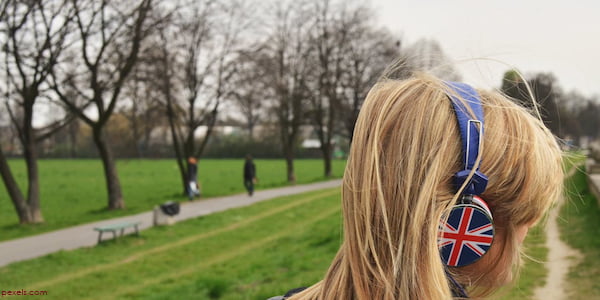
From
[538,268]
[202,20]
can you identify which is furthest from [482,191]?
[202,20]

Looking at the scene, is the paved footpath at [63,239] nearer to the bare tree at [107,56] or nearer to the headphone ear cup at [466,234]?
the bare tree at [107,56]

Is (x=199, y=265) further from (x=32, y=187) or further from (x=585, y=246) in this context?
(x=32, y=187)

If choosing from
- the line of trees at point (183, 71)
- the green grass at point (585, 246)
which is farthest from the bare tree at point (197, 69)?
the green grass at point (585, 246)

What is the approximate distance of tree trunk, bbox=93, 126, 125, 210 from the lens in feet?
57.9

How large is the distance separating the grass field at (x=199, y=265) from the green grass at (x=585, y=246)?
1.22 feet

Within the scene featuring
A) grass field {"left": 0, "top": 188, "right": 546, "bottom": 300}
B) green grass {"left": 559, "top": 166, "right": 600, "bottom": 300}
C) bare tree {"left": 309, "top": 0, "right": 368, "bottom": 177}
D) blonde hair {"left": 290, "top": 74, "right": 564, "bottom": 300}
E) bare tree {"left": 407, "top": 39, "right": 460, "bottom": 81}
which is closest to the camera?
blonde hair {"left": 290, "top": 74, "right": 564, "bottom": 300}

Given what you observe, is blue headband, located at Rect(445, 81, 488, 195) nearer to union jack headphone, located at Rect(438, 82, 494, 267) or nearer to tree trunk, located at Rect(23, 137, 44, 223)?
union jack headphone, located at Rect(438, 82, 494, 267)

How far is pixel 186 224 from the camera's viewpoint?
13648 mm

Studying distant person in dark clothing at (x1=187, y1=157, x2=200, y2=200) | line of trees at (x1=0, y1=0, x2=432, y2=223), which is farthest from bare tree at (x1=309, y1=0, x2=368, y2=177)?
distant person in dark clothing at (x1=187, y1=157, x2=200, y2=200)

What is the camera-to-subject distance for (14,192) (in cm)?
1392

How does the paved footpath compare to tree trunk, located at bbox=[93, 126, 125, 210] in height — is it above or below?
below

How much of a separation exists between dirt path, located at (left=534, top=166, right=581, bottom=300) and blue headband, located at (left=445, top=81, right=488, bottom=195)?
3.29 meters

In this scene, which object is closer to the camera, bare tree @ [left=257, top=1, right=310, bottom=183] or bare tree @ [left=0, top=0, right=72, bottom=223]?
bare tree @ [left=0, top=0, right=72, bottom=223]

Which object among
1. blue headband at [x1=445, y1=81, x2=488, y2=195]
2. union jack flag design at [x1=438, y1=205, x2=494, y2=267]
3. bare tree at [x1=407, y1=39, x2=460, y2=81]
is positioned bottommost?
union jack flag design at [x1=438, y1=205, x2=494, y2=267]
